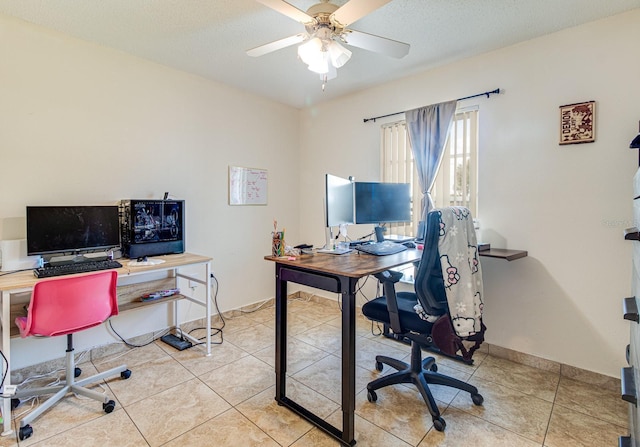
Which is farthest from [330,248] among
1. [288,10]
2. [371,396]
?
[288,10]

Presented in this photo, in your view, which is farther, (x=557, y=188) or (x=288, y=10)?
(x=557, y=188)

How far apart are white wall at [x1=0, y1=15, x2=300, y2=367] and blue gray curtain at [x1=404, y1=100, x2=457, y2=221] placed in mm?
1747

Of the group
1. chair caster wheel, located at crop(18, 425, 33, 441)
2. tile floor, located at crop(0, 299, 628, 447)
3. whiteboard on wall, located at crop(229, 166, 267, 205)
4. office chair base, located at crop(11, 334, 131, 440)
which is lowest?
tile floor, located at crop(0, 299, 628, 447)

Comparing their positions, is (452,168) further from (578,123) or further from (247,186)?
(247,186)

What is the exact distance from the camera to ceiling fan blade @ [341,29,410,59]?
6.20ft

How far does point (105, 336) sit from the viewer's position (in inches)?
105

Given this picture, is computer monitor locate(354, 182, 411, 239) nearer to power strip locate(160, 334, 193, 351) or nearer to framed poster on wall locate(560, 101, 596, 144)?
framed poster on wall locate(560, 101, 596, 144)

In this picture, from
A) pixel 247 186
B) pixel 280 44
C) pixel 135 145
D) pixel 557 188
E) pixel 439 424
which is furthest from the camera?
pixel 247 186

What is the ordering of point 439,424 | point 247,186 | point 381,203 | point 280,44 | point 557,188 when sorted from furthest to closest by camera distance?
point 247,186, point 381,203, point 557,188, point 280,44, point 439,424

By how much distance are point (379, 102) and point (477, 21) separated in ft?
4.20

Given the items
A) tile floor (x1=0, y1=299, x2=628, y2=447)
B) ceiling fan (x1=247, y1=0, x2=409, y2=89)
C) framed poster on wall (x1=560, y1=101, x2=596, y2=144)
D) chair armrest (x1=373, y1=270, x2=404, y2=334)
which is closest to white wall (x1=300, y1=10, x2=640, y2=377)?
framed poster on wall (x1=560, y1=101, x2=596, y2=144)

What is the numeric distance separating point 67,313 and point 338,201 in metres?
1.82

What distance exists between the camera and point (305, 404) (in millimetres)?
2027

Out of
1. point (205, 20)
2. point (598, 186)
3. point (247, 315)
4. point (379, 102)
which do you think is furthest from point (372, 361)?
point (205, 20)
